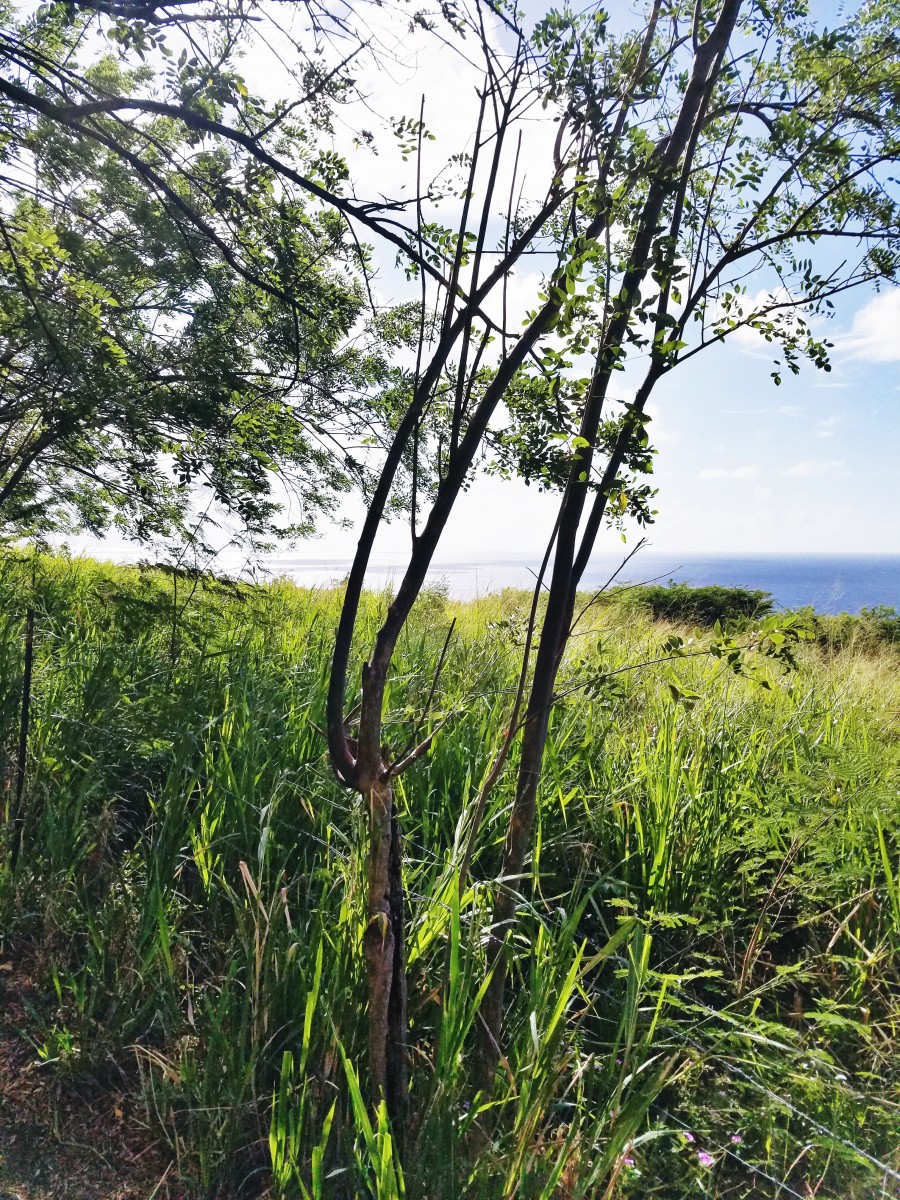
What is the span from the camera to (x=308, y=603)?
250 inches

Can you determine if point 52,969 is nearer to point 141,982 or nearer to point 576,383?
point 141,982

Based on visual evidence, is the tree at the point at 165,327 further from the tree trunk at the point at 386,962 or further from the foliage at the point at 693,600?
the foliage at the point at 693,600

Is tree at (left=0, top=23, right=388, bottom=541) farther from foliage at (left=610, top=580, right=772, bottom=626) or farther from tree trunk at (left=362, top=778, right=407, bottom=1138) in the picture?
foliage at (left=610, top=580, right=772, bottom=626)

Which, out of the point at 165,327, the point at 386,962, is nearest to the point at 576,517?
the point at 386,962

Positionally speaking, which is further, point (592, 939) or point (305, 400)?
point (305, 400)

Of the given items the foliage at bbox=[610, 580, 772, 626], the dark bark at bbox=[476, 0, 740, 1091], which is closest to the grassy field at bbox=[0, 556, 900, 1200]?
the dark bark at bbox=[476, 0, 740, 1091]

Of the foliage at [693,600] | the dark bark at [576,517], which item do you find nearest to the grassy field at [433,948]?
the dark bark at [576,517]

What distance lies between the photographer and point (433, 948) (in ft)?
5.96

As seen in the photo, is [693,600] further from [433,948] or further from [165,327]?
[433,948]

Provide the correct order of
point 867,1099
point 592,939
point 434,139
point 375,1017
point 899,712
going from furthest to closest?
1. point 899,712
2. point 592,939
3. point 434,139
4. point 867,1099
5. point 375,1017

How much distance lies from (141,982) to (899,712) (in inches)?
176

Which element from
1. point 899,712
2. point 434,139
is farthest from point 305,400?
point 899,712

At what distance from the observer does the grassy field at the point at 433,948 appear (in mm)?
1476

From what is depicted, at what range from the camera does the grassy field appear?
58.1 inches
